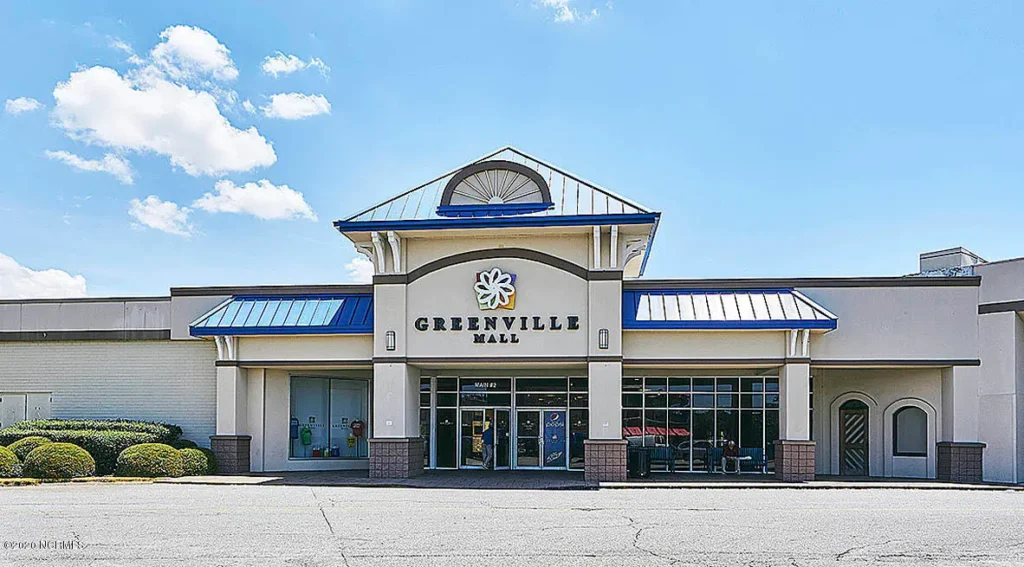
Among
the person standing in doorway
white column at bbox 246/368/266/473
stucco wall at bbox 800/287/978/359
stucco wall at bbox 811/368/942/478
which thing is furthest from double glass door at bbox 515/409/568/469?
stucco wall at bbox 800/287/978/359

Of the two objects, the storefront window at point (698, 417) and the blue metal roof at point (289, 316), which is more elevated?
the blue metal roof at point (289, 316)

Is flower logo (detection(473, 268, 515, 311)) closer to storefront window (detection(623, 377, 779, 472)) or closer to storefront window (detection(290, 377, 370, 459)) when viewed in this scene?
storefront window (detection(623, 377, 779, 472))

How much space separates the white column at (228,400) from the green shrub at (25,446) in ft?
13.8

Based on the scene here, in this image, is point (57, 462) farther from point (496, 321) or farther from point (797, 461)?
point (797, 461)

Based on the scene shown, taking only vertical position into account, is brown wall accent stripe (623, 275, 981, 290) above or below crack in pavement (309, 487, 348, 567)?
above

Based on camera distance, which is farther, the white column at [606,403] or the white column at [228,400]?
the white column at [228,400]

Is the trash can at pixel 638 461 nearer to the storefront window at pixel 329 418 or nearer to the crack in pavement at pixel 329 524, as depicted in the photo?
the crack in pavement at pixel 329 524

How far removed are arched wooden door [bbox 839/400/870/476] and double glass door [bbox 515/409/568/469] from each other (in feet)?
25.7

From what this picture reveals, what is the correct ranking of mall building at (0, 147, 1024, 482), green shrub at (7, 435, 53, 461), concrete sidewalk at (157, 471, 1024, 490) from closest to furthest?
concrete sidewalk at (157, 471, 1024, 490) < green shrub at (7, 435, 53, 461) < mall building at (0, 147, 1024, 482)

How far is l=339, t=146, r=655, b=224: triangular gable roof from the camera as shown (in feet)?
81.7

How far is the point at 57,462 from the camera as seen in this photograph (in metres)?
23.7

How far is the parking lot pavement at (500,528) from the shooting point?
1213 centimetres

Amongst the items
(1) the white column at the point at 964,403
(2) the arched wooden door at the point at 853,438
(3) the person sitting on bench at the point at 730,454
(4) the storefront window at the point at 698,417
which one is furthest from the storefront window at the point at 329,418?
(1) the white column at the point at 964,403

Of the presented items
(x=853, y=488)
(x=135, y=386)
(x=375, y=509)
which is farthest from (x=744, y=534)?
(x=135, y=386)
